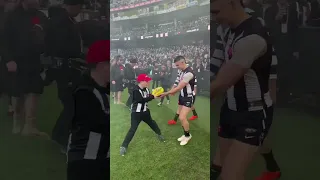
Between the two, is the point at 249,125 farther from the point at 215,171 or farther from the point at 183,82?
the point at 183,82

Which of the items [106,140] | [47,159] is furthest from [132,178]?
[47,159]

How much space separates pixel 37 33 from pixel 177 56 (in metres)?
0.80

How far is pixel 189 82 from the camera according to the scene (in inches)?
72.5

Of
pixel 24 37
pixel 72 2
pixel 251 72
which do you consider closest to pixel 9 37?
pixel 24 37

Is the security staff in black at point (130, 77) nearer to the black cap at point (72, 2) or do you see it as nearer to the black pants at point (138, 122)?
the black pants at point (138, 122)

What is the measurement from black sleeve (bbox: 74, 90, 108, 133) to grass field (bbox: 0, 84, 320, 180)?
0.10 m

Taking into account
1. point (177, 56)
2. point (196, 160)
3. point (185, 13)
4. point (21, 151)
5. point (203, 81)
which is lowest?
point (196, 160)

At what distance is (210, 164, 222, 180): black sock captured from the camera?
5.57 feet

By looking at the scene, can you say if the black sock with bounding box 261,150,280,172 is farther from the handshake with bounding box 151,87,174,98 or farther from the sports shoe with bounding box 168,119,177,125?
the handshake with bounding box 151,87,174,98

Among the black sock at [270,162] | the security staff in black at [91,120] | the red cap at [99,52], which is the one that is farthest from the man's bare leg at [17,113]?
the black sock at [270,162]

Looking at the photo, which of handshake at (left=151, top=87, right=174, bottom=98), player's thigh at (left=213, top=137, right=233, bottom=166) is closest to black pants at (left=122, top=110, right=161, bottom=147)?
handshake at (left=151, top=87, right=174, bottom=98)

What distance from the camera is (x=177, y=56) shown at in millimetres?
1856

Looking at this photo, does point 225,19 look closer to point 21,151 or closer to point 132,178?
point 132,178

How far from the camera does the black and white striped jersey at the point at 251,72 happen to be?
1.58 metres
